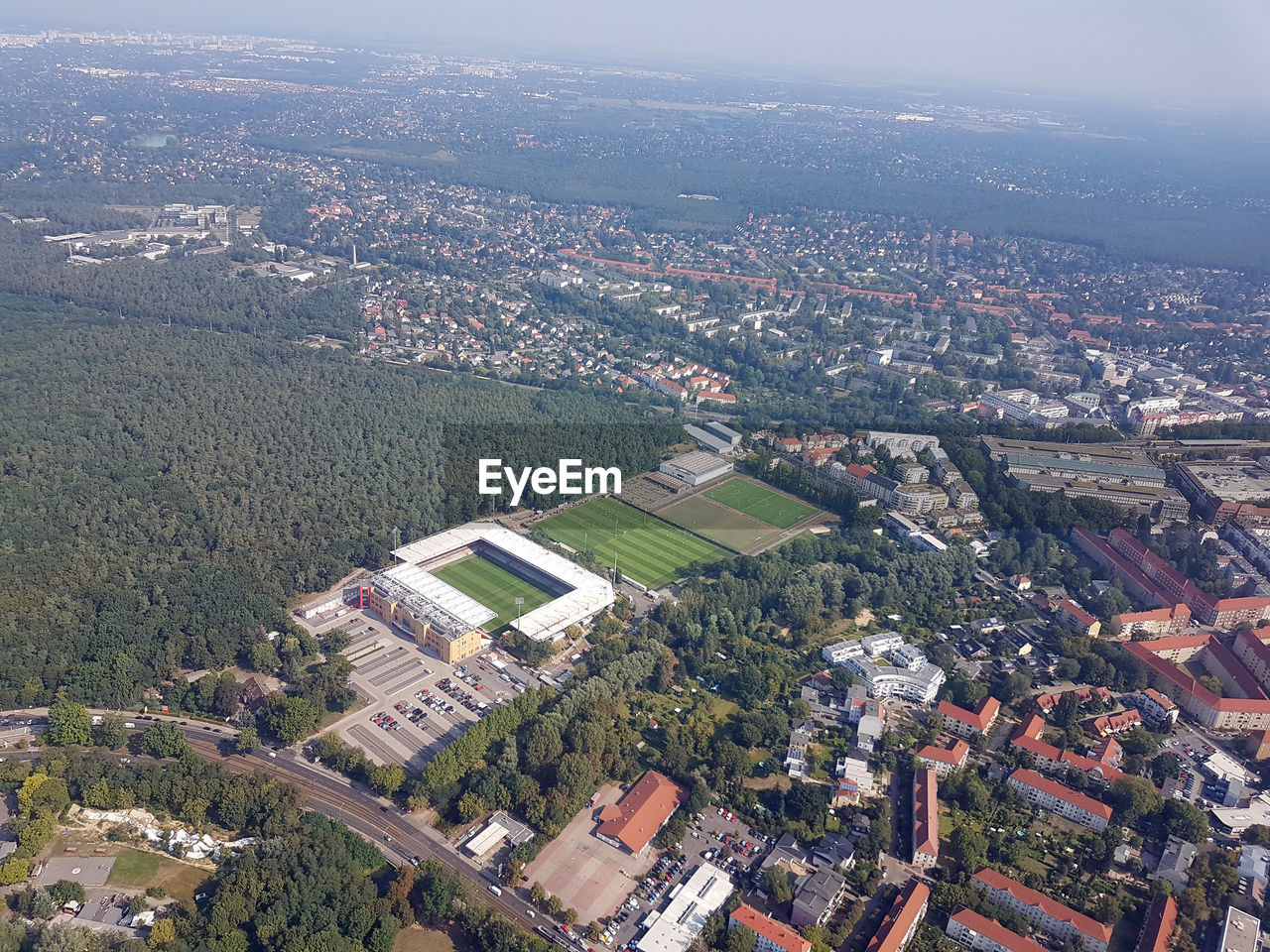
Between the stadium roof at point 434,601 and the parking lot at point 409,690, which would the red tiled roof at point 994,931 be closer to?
the parking lot at point 409,690

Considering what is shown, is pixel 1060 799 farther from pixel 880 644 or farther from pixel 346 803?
pixel 346 803

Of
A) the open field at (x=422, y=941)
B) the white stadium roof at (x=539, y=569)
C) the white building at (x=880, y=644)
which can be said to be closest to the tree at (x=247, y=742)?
the open field at (x=422, y=941)

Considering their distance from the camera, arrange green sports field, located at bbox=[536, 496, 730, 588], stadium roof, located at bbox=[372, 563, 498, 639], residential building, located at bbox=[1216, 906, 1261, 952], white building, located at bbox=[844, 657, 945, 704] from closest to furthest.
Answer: residential building, located at bbox=[1216, 906, 1261, 952]
white building, located at bbox=[844, 657, 945, 704]
stadium roof, located at bbox=[372, 563, 498, 639]
green sports field, located at bbox=[536, 496, 730, 588]

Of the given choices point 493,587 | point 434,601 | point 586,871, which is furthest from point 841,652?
point 434,601

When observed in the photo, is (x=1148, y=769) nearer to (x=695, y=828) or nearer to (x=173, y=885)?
(x=695, y=828)

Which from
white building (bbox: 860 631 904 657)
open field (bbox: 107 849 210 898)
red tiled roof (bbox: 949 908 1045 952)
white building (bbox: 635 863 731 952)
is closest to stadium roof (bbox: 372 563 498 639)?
open field (bbox: 107 849 210 898)

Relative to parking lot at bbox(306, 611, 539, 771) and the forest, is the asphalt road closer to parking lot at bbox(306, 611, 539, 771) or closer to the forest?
parking lot at bbox(306, 611, 539, 771)
